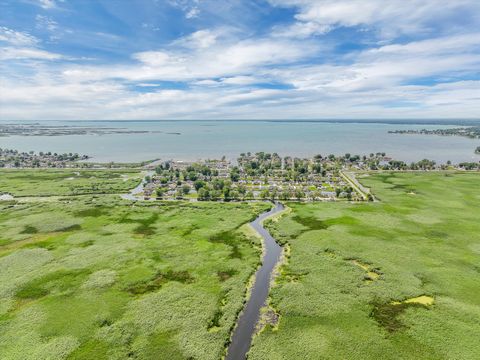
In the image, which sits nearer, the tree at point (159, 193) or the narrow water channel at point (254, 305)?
the narrow water channel at point (254, 305)

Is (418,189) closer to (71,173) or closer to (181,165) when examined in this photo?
(181,165)

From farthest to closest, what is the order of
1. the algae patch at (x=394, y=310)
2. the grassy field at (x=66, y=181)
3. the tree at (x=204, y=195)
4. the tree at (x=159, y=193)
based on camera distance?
the grassy field at (x=66, y=181) < the tree at (x=159, y=193) < the tree at (x=204, y=195) < the algae patch at (x=394, y=310)

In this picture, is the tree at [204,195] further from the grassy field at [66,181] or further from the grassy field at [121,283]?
the grassy field at [66,181]

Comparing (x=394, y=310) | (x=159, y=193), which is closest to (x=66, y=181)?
(x=159, y=193)

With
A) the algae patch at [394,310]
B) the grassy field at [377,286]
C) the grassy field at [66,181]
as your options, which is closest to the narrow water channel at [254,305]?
the grassy field at [377,286]

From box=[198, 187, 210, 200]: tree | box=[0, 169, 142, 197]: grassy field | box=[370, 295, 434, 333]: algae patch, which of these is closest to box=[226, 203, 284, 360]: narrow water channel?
box=[370, 295, 434, 333]: algae patch

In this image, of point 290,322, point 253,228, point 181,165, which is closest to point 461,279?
point 290,322
